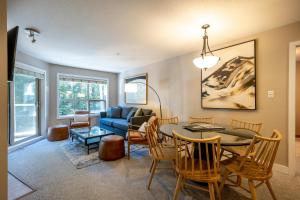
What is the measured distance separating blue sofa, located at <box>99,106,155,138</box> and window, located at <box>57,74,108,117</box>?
0.93m

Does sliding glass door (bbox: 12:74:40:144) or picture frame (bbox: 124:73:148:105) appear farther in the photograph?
picture frame (bbox: 124:73:148:105)

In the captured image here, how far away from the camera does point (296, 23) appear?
2.31m

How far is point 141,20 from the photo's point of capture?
88.3 inches

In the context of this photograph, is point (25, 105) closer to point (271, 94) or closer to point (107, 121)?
point (107, 121)

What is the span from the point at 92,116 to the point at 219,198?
5.03 m

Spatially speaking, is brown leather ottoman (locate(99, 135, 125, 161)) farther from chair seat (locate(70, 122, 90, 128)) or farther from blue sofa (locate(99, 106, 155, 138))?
chair seat (locate(70, 122, 90, 128))

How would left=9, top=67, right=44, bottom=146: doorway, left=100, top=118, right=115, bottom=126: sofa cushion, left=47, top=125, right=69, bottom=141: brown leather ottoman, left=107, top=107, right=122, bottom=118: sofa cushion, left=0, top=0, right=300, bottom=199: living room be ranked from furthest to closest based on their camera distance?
left=107, top=107, right=122, bottom=118: sofa cushion < left=100, top=118, right=115, bottom=126: sofa cushion < left=47, top=125, right=69, bottom=141: brown leather ottoman < left=9, top=67, right=44, bottom=146: doorway < left=0, top=0, right=300, bottom=199: living room

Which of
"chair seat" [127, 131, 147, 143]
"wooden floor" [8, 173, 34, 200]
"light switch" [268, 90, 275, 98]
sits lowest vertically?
"wooden floor" [8, 173, 34, 200]

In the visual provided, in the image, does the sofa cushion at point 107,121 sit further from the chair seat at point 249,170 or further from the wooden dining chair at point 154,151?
the chair seat at point 249,170

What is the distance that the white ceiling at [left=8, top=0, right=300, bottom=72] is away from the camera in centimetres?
188

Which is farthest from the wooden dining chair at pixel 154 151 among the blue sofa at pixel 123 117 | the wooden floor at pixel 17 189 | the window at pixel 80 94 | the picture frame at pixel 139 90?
the window at pixel 80 94

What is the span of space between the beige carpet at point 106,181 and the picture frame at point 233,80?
1349 mm

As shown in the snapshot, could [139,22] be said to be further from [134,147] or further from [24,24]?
[134,147]

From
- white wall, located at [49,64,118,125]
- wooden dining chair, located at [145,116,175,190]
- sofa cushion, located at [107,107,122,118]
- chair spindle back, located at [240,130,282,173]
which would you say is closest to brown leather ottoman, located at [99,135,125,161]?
wooden dining chair, located at [145,116,175,190]
